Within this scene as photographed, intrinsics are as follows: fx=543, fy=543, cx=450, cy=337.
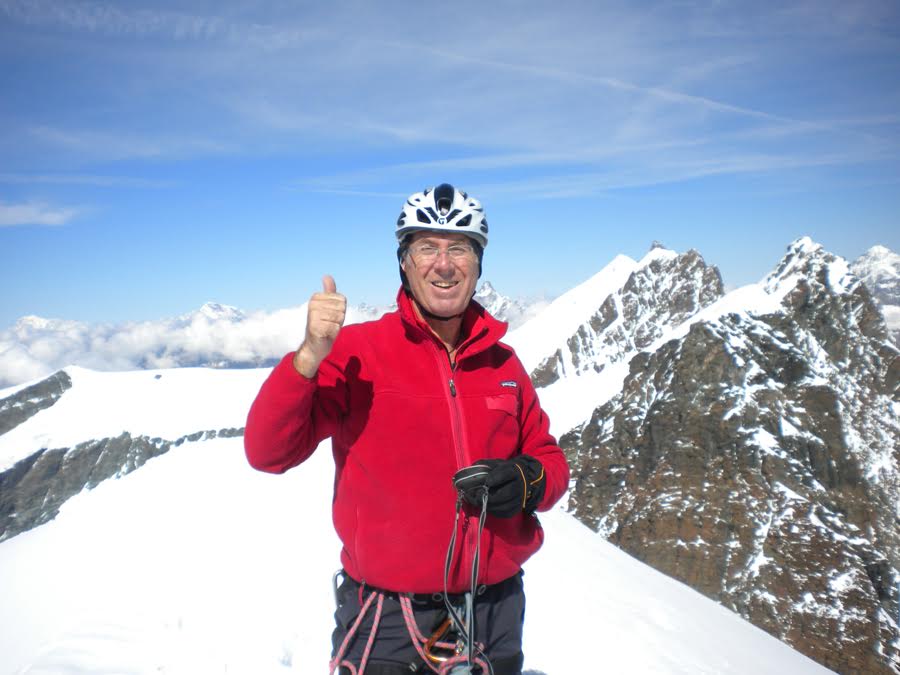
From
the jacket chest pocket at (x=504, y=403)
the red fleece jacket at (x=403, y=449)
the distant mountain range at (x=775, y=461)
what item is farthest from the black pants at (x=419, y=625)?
the distant mountain range at (x=775, y=461)

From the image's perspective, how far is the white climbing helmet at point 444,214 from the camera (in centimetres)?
439

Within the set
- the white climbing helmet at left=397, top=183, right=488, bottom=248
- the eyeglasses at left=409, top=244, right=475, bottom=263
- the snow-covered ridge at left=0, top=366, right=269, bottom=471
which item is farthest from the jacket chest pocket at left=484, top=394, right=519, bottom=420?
the snow-covered ridge at left=0, top=366, right=269, bottom=471

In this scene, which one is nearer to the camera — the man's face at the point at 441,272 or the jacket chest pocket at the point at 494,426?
the jacket chest pocket at the point at 494,426

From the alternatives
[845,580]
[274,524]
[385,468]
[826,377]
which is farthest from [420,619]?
[826,377]

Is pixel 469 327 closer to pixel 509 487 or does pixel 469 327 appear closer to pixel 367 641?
pixel 509 487

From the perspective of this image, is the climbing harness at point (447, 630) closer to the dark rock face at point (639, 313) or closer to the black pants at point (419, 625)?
the black pants at point (419, 625)

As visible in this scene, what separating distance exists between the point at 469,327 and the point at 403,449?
1236 millimetres

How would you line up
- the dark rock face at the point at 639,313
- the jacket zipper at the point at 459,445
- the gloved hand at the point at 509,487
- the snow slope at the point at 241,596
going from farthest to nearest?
the dark rock face at the point at 639,313
the snow slope at the point at 241,596
the jacket zipper at the point at 459,445
the gloved hand at the point at 509,487

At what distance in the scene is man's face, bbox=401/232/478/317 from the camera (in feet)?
13.6

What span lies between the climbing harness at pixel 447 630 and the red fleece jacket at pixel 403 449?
0.28 ft

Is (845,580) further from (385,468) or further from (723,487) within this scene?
(385,468)

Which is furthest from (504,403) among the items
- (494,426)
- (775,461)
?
(775,461)

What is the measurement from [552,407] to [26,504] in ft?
535

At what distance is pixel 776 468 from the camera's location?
259 feet
